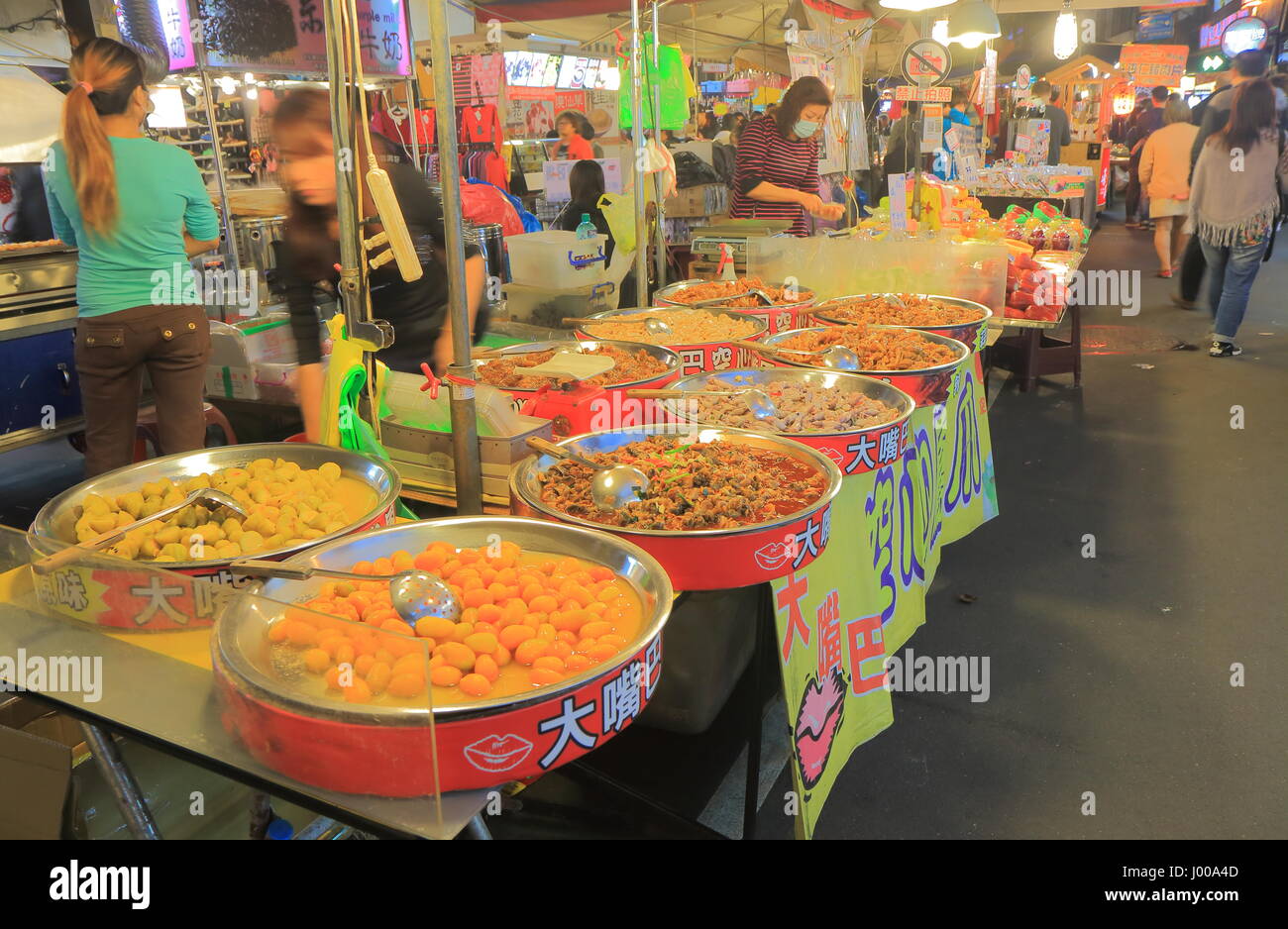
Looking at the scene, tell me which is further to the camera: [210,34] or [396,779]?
[210,34]

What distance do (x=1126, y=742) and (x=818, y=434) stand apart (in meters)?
1.46

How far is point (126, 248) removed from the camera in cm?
307

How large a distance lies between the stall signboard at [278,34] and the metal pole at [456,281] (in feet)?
9.41

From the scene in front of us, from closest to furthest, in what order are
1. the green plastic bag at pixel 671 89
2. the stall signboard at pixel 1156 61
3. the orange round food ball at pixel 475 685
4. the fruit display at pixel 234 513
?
1. the orange round food ball at pixel 475 685
2. the fruit display at pixel 234 513
3. the green plastic bag at pixel 671 89
4. the stall signboard at pixel 1156 61

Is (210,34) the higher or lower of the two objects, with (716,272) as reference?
higher

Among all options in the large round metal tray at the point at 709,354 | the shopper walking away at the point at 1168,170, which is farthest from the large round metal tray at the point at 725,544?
the shopper walking away at the point at 1168,170

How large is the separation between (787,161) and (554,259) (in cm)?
172

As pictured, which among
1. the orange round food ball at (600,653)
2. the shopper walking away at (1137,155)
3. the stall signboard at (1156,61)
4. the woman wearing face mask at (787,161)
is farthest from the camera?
the stall signboard at (1156,61)

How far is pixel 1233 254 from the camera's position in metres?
6.71

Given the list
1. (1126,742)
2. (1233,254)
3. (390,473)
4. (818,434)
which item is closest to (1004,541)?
(1126,742)

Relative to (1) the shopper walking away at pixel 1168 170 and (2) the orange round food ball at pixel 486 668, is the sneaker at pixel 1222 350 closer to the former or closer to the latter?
(1) the shopper walking away at pixel 1168 170

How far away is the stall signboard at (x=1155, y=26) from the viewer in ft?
66.3

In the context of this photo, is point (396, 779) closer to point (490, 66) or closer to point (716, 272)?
point (716, 272)

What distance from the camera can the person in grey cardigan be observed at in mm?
6477
